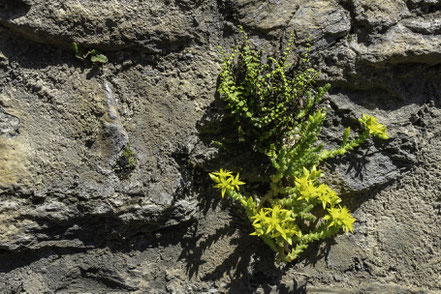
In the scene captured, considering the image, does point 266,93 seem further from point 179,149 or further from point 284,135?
point 179,149

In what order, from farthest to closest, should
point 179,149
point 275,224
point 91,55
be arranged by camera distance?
point 179,149 < point 91,55 < point 275,224

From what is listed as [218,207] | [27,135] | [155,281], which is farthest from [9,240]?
[218,207]

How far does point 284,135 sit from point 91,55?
5.08ft

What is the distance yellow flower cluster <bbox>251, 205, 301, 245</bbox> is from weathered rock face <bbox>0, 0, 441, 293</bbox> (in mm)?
436

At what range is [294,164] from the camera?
2.84m

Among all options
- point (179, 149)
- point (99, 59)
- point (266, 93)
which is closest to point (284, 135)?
point (266, 93)

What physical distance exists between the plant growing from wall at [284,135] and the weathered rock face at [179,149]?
7.0 inches

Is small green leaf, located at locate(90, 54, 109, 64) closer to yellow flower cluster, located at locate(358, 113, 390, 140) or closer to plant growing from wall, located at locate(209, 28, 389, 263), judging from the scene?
plant growing from wall, located at locate(209, 28, 389, 263)

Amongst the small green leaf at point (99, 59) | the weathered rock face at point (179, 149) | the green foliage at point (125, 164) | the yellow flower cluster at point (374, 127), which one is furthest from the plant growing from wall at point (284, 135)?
the small green leaf at point (99, 59)

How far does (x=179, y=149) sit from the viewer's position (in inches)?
Answer: 112

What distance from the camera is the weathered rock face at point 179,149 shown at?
2645 millimetres

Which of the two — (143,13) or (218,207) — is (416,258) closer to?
(218,207)

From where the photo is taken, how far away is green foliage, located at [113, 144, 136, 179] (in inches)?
108

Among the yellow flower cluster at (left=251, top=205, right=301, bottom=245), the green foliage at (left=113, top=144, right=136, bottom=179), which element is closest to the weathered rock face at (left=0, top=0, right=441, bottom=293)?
the green foliage at (left=113, top=144, right=136, bottom=179)
